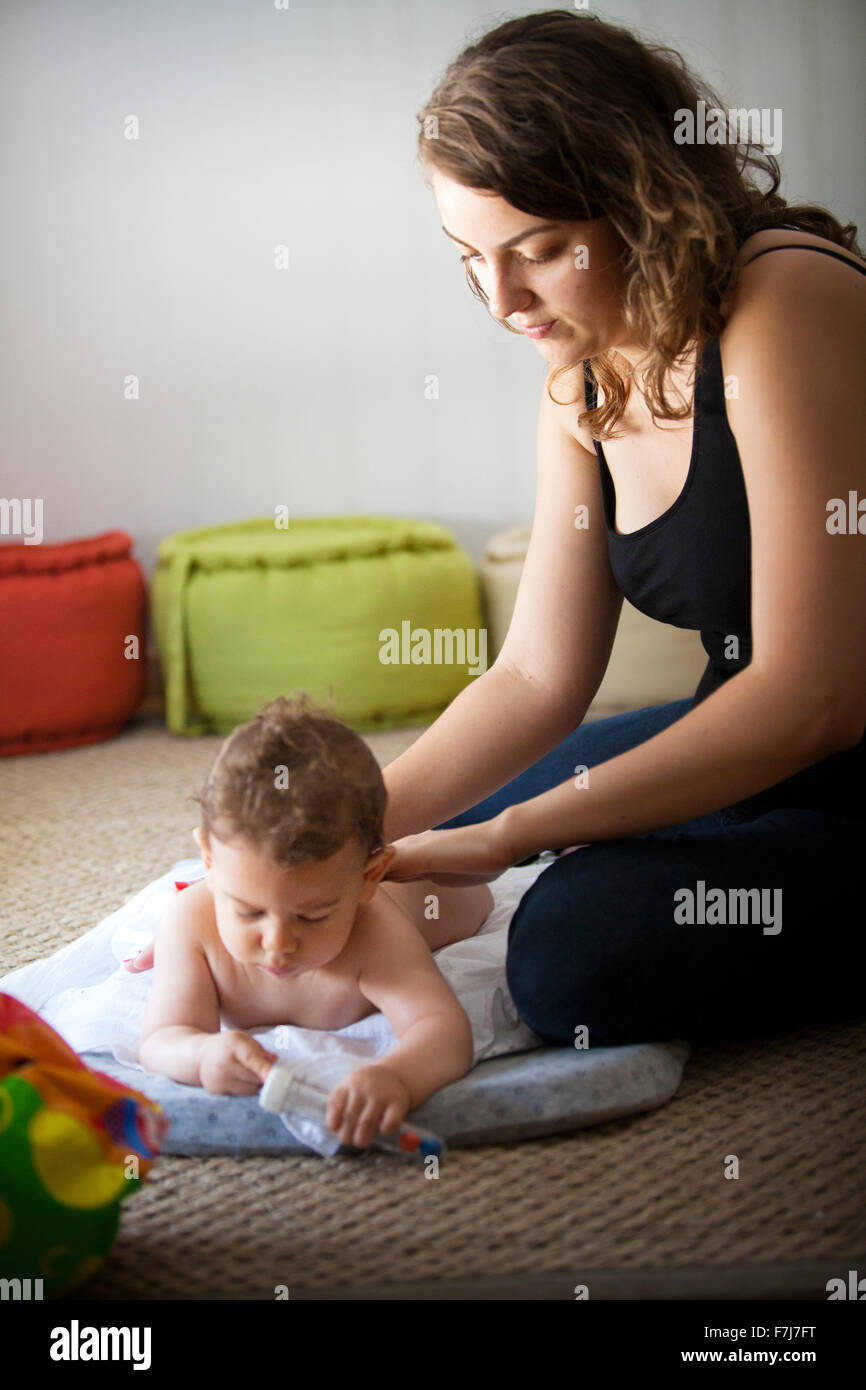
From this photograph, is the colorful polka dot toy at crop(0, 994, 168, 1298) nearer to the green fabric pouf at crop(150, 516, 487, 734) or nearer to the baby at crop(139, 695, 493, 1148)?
the baby at crop(139, 695, 493, 1148)

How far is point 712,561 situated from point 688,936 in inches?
11.8

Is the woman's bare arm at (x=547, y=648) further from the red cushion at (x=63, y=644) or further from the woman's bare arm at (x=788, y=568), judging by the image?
the red cushion at (x=63, y=644)

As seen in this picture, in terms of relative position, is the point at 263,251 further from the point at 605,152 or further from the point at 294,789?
the point at 294,789

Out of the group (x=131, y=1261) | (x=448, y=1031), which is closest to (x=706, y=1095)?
(x=448, y=1031)

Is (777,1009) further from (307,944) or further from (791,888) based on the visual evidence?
(307,944)

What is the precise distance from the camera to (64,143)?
259 cm

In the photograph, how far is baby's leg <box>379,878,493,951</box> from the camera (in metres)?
1.11

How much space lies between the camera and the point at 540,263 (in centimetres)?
95

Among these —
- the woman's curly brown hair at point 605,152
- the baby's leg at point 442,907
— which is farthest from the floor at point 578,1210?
the woman's curly brown hair at point 605,152

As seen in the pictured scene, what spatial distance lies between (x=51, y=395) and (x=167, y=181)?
49cm

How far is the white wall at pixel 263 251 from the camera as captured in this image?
8.52 feet

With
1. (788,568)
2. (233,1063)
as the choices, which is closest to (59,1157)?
(233,1063)

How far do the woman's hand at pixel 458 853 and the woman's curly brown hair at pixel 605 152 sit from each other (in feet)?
1.26

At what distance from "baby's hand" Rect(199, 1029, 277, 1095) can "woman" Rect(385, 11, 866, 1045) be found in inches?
6.6
